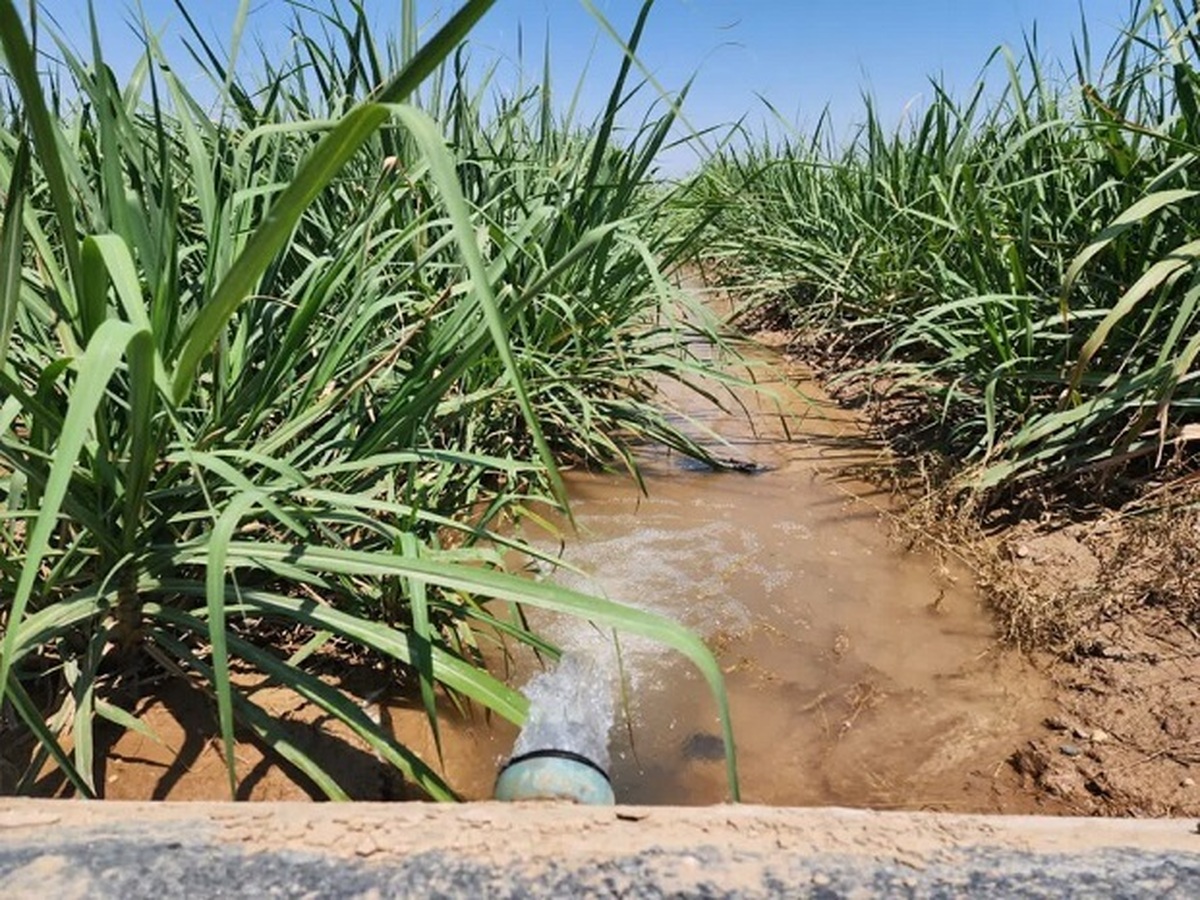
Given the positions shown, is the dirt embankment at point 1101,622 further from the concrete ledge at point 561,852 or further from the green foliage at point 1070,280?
the concrete ledge at point 561,852

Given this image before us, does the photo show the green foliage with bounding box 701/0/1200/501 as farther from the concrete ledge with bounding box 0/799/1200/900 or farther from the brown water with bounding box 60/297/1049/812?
the concrete ledge with bounding box 0/799/1200/900

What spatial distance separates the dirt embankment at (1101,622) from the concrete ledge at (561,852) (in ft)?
2.44

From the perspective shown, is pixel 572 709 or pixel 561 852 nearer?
pixel 561 852

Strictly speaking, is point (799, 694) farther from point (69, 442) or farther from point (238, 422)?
point (69, 442)

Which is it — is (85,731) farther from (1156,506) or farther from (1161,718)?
(1156,506)

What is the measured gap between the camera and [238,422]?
1.55 meters

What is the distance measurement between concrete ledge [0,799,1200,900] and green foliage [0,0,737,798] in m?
0.14

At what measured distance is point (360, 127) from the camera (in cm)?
82

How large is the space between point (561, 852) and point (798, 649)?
3.85ft

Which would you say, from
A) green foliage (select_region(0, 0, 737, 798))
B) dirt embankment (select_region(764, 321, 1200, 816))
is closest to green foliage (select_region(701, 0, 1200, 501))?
dirt embankment (select_region(764, 321, 1200, 816))

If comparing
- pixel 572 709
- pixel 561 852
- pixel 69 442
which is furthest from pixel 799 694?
pixel 69 442

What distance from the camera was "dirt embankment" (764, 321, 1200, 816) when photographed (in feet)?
4.83

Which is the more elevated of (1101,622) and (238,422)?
(238,422)

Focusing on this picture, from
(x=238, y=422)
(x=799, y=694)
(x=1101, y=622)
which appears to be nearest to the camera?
(x=238, y=422)
